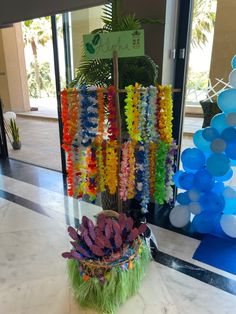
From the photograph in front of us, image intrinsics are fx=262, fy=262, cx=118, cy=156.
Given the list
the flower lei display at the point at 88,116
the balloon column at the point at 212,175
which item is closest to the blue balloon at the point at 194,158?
the balloon column at the point at 212,175

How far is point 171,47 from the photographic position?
2.06 metres

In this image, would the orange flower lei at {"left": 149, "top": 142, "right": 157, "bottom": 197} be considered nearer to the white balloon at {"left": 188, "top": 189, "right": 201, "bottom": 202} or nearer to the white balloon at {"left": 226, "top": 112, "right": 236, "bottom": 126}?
the white balloon at {"left": 188, "top": 189, "right": 201, "bottom": 202}

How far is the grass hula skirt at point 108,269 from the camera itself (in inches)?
52.2

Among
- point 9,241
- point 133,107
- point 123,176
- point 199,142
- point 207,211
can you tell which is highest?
point 133,107

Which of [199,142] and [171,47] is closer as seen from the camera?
[199,142]

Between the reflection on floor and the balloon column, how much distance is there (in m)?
2.01

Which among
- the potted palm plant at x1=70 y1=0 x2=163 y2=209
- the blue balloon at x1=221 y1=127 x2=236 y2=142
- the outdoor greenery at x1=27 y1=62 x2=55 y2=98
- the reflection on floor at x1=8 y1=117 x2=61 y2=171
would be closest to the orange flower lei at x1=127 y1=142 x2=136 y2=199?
the potted palm plant at x1=70 y1=0 x2=163 y2=209

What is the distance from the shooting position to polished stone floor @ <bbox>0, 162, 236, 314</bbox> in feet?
4.73

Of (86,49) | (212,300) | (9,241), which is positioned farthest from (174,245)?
(86,49)

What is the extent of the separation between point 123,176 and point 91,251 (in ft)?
1.57

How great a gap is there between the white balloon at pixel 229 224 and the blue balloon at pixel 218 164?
35 centimetres

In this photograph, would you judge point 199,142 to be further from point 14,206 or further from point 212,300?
point 14,206

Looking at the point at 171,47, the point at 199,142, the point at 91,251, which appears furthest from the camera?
the point at 171,47

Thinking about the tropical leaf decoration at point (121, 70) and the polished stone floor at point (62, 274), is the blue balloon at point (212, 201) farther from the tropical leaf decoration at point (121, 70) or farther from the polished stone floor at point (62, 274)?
the tropical leaf decoration at point (121, 70)
